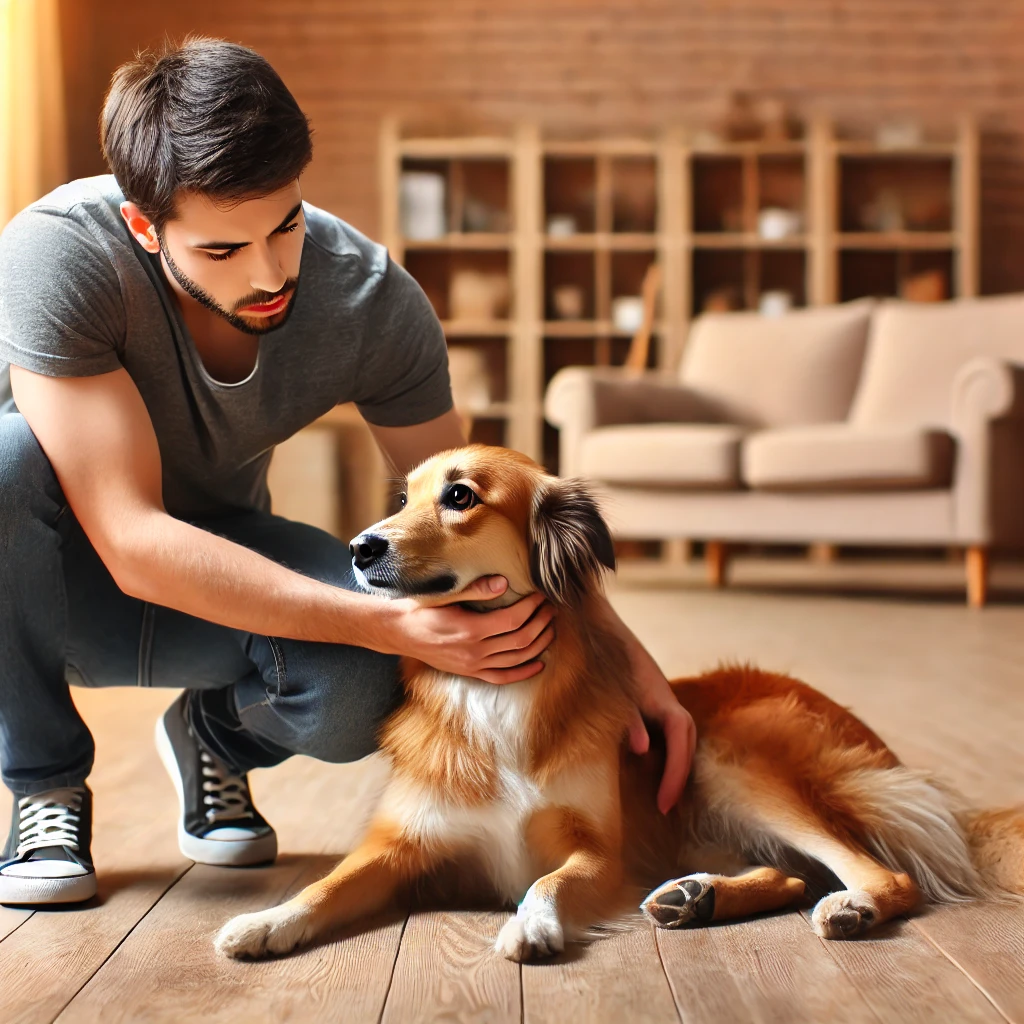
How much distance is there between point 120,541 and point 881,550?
244 inches

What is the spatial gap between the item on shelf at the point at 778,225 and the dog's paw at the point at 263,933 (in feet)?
20.0

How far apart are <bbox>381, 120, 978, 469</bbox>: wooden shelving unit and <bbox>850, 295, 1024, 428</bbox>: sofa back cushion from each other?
1.43 metres

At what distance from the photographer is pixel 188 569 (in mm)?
1469

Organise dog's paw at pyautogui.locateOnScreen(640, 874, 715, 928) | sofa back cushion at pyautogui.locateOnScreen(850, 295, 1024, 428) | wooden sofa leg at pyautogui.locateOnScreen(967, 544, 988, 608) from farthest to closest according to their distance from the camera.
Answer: sofa back cushion at pyautogui.locateOnScreen(850, 295, 1024, 428) → wooden sofa leg at pyautogui.locateOnScreen(967, 544, 988, 608) → dog's paw at pyautogui.locateOnScreen(640, 874, 715, 928)

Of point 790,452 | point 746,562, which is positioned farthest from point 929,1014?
point 746,562

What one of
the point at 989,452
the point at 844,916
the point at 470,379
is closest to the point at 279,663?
the point at 844,916

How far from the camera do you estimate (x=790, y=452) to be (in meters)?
4.82

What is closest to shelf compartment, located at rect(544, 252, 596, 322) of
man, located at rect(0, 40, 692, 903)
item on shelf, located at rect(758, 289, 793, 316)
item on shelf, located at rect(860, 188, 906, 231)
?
item on shelf, located at rect(758, 289, 793, 316)

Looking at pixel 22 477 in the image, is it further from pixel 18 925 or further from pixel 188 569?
pixel 18 925

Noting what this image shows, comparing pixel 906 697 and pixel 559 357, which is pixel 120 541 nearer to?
pixel 906 697

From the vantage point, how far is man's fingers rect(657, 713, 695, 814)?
156 centimetres

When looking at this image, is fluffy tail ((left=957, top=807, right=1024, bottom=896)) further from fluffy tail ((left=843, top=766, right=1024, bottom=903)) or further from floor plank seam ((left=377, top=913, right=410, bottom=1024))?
floor plank seam ((left=377, top=913, right=410, bottom=1024))

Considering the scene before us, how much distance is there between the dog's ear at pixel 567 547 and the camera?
146cm

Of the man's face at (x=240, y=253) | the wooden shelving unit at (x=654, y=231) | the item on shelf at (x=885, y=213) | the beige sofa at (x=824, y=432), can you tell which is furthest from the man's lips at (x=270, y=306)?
the item on shelf at (x=885, y=213)
